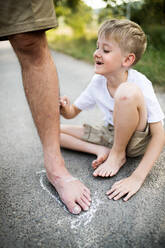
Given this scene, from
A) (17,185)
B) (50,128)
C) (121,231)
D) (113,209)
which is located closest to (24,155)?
(17,185)

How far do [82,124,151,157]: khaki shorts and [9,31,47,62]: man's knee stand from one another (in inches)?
25.9

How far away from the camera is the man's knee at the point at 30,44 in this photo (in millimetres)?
1196

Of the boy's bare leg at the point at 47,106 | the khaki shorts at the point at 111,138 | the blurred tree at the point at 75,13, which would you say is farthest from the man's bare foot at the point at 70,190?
the blurred tree at the point at 75,13

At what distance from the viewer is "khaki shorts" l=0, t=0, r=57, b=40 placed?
112cm

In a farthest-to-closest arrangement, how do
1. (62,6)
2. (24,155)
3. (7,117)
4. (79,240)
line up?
(62,6) < (7,117) < (24,155) < (79,240)

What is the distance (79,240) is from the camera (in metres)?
1.08

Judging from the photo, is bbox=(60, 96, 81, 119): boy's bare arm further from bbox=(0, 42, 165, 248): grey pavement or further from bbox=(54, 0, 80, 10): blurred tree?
bbox=(54, 0, 80, 10): blurred tree

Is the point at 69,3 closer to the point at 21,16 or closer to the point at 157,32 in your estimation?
the point at 157,32

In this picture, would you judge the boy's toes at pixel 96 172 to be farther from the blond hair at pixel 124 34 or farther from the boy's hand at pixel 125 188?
the blond hair at pixel 124 34

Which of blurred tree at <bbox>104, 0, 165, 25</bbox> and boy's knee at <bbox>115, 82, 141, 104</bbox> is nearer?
boy's knee at <bbox>115, 82, 141, 104</bbox>

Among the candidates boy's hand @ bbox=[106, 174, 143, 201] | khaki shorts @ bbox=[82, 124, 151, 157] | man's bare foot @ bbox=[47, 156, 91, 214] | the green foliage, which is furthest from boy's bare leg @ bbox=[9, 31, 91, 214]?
the green foliage

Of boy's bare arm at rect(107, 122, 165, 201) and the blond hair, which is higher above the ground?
the blond hair

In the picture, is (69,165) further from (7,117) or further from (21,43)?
(7,117)

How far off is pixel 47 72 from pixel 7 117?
1.22 m
